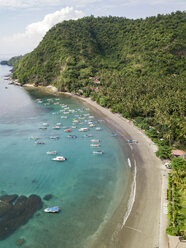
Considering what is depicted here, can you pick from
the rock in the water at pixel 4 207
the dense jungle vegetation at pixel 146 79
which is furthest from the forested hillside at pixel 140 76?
the rock in the water at pixel 4 207

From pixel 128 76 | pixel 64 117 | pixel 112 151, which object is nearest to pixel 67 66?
pixel 128 76

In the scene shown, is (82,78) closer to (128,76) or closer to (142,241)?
(128,76)

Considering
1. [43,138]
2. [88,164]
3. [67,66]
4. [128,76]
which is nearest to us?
[88,164]

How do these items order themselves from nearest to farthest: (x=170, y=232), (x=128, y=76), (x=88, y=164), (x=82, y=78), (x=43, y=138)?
1. (x=170, y=232)
2. (x=88, y=164)
3. (x=43, y=138)
4. (x=128, y=76)
5. (x=82, y=78)

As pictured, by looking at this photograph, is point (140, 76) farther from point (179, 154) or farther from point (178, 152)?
point (179, 154)

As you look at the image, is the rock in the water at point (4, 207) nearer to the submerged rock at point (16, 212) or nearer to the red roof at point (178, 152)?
the submerged rock at point (16, 212)

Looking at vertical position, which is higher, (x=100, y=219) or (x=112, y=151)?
(x=112, y=151)
